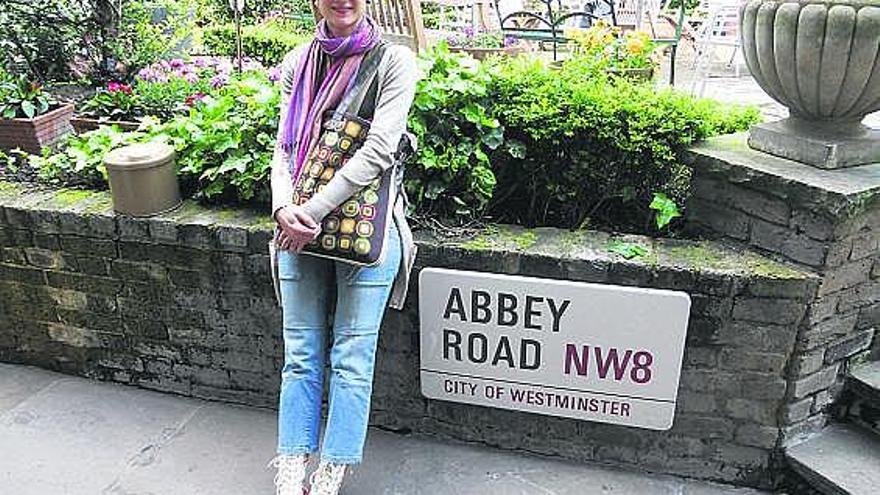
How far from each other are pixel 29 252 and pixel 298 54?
1.45 m

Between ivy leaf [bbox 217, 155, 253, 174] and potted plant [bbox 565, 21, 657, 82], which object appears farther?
potted plant [bbox 565, 21, 657, 82]

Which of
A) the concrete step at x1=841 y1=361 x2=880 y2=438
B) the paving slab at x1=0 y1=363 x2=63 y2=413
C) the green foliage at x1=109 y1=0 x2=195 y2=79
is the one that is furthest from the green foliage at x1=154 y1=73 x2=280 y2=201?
the concrete step at x1=841 y1=361 x2=880 y2=438

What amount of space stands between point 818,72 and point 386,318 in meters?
1.52

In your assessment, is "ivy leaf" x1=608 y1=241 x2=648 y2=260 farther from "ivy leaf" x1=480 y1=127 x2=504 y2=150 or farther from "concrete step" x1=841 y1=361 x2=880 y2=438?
"concrete step" x1=841 y1=361 x2=880 y2=438

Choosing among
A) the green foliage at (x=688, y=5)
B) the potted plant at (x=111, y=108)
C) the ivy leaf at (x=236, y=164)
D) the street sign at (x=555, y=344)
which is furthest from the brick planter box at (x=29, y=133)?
the green foliage at (x=688, y=5)

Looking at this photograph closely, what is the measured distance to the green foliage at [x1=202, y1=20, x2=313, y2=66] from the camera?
19.9 ft

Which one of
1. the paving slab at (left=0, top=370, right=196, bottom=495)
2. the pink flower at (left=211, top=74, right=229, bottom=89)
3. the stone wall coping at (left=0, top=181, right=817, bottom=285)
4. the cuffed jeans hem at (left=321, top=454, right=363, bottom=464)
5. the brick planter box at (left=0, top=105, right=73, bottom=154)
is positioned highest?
→ the pink flower at (left=211, top=74, right=229, bottom=89)

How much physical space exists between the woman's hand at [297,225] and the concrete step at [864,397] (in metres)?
1.75

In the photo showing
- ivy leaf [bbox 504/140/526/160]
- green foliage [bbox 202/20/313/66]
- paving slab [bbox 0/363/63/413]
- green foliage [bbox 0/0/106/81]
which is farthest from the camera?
green foliage [bbox 202/20/313/66]

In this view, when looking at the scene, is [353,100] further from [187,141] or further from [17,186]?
[17,186]

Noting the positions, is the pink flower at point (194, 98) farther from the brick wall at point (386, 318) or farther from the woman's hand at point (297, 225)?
the woman's hand at point (297, 225)

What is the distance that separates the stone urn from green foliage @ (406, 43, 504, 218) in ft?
2.82

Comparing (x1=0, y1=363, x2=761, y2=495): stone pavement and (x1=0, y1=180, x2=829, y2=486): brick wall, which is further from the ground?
(x1=0, y1=180, x2=829, y2=486): brick wall

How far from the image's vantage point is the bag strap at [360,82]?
2.06m
